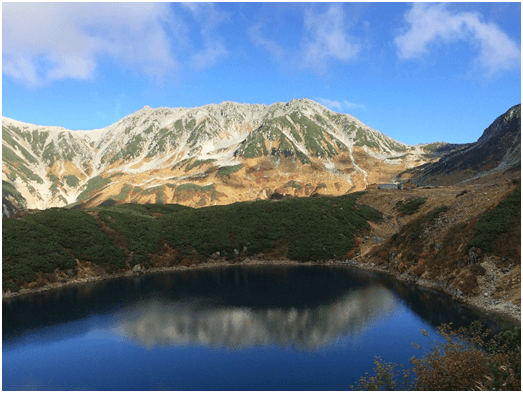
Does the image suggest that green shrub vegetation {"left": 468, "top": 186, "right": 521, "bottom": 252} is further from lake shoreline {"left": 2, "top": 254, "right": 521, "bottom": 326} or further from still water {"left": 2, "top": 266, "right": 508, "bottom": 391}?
still water {"left": 2, "top": 266, "right": 508, "bottom": 391}

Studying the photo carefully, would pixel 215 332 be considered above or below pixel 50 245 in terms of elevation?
below

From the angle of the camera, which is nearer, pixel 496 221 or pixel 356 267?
pixel 496 221

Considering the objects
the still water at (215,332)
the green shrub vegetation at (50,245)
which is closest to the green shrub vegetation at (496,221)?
the still water at (215,332)

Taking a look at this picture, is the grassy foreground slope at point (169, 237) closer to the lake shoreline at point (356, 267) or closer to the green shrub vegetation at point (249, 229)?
the green shrub vegetation at point (249, 229)

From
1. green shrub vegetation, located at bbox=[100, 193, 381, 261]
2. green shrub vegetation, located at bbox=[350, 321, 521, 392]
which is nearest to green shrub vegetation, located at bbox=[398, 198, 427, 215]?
green shrub vegetation, located at bbox=[100, 193, 381, 261]

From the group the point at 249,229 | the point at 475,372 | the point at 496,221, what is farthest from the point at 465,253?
the point at 249,229

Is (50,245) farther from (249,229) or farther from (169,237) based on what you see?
(249,229)

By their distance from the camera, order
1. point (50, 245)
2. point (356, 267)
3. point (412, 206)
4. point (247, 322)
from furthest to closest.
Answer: point (412, 206)
point (356, 267)
point (50, 245)
point (247, 322)
